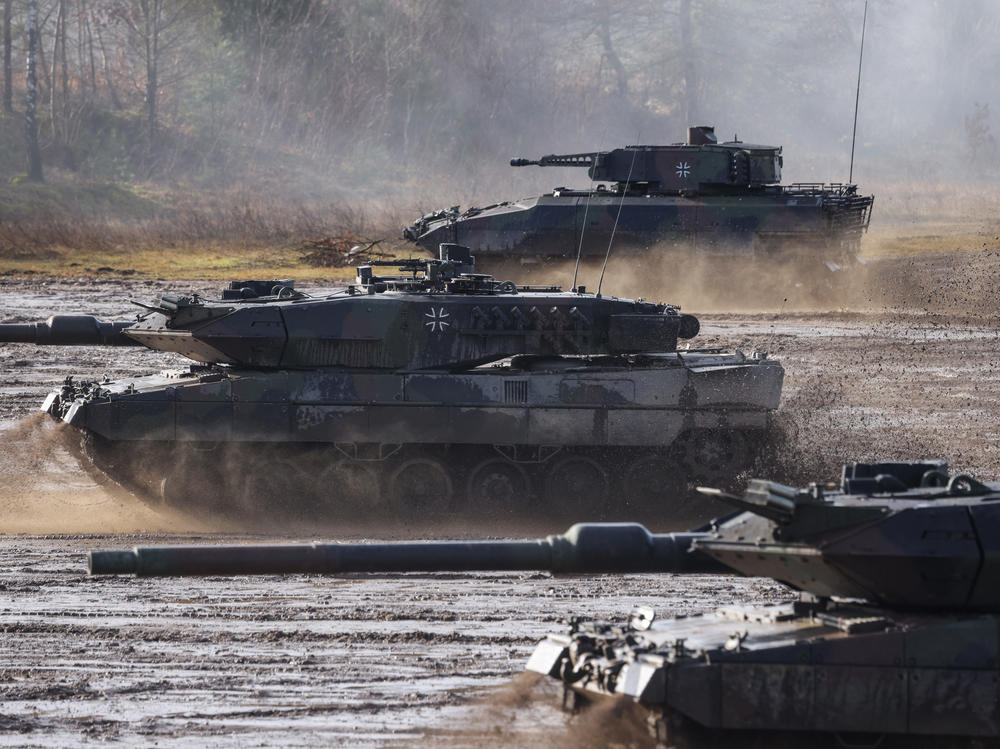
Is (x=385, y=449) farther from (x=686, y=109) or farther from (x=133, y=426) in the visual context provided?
(x=686, y=109)

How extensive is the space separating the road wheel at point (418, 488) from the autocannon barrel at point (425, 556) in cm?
631

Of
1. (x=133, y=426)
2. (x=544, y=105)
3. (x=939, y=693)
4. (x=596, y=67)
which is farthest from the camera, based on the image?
(x=596, y=67)

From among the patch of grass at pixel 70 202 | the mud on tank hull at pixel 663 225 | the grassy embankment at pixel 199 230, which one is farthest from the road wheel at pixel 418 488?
the patch of grass at pixel 70 202

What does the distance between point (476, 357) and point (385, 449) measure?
4.01 ft

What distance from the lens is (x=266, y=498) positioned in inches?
529

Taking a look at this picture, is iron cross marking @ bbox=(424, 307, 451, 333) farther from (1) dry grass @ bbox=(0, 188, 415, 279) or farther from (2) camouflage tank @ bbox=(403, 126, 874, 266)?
(1) dry grass @ bbox=(0, 188, 415, 279)

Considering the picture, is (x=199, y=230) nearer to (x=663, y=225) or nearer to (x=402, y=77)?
(x=663, y=225)

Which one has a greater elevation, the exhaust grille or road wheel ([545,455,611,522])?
the exhaust grille

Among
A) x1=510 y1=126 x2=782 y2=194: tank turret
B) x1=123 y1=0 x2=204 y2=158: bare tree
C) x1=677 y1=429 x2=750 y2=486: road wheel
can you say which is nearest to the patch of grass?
x1=123 y1=0 x2=204 y2=158: bare tree

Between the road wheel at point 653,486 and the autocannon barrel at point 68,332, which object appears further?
the autocannon barrel at point 68,332

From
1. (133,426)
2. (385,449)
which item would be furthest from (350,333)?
(133,426)

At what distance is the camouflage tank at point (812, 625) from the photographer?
6.80 metres

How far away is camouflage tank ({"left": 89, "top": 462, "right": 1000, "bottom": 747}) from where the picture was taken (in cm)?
680

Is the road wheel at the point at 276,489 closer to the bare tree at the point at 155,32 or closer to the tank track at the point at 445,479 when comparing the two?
the tank track at the point at 445,479
